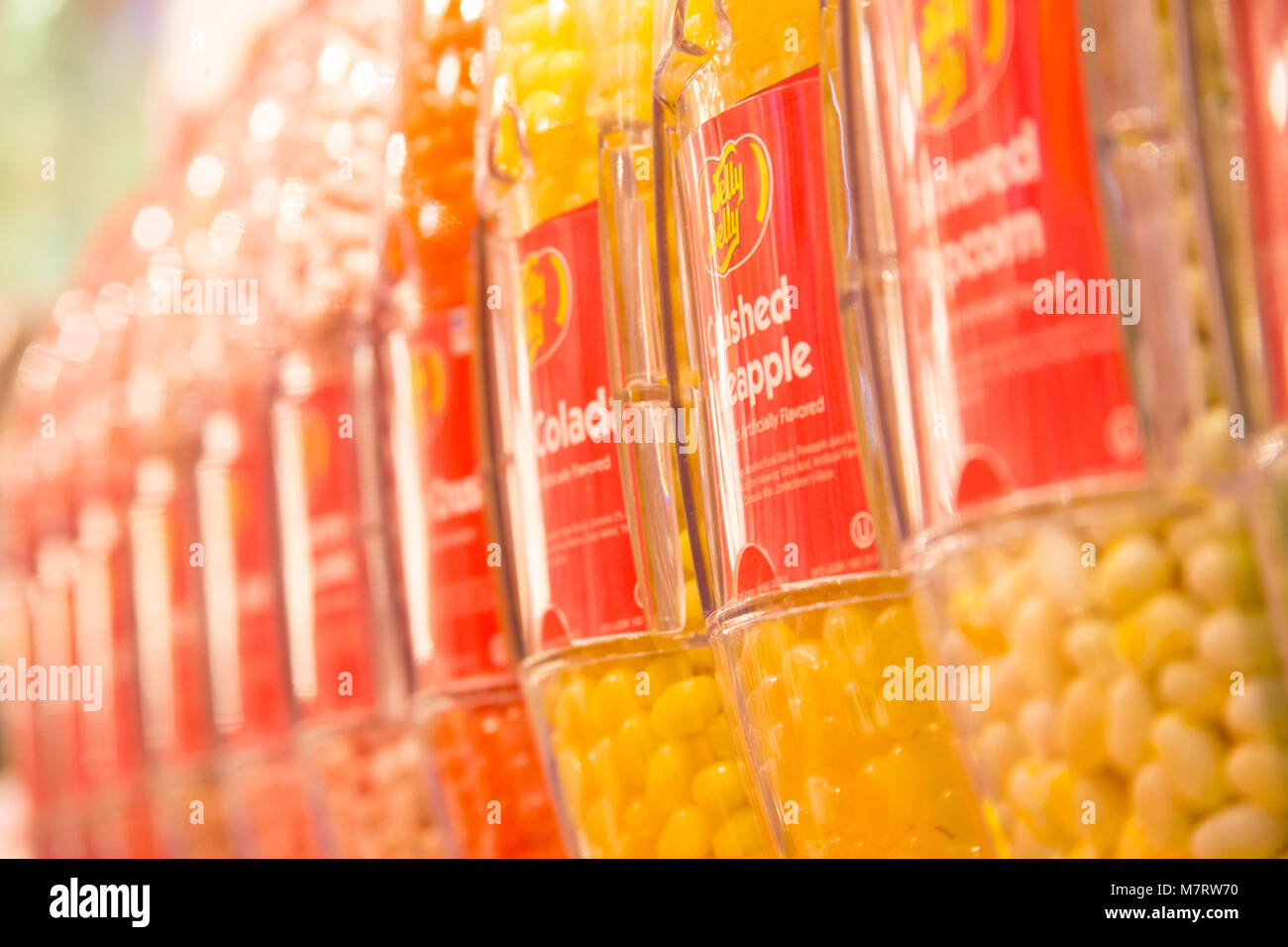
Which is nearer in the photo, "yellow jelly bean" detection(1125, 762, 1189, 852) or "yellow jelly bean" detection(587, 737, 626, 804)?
"yellow jelly bean" detection(1125, 762, 1189, 852)

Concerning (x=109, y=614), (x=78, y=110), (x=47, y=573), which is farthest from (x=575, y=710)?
(x=78, y=110)

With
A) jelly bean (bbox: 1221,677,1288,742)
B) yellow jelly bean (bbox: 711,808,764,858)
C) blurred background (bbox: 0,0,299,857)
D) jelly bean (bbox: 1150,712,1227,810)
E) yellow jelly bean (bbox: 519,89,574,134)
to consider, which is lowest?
yellow jelly bean (bbox: 711,808,764,858)

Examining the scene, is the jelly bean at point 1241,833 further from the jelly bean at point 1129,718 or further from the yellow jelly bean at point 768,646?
the yellow jelly bean at point 768,646

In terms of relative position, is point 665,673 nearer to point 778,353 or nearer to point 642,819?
point 642,819

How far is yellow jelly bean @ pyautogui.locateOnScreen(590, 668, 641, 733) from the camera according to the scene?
0.71 metres

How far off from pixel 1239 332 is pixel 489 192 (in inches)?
17.6

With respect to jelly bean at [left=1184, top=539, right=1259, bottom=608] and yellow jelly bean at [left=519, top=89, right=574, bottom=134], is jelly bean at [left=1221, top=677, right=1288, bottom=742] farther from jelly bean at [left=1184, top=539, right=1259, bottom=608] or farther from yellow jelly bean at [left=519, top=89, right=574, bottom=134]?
yellow jelly bean at [left=519, top=89, right=574, bottom=134]

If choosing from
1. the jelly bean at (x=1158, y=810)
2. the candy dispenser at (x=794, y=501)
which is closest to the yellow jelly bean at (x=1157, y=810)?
the jelly bean at (x=1158, y=810)

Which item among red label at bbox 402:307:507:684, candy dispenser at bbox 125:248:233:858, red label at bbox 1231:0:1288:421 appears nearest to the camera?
red label at bbox 1231:0:1288:421

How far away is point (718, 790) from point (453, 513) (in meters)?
0.28

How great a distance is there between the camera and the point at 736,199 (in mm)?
622

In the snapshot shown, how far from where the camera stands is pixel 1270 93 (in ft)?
1.47

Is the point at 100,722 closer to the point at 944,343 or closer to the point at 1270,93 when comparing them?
the point at 944,343

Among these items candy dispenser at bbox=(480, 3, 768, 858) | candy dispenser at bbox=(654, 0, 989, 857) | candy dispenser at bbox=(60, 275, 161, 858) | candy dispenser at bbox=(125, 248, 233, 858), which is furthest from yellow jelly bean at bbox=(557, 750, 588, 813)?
candy dispenser at bbox=(60, 275, 161, 858)
